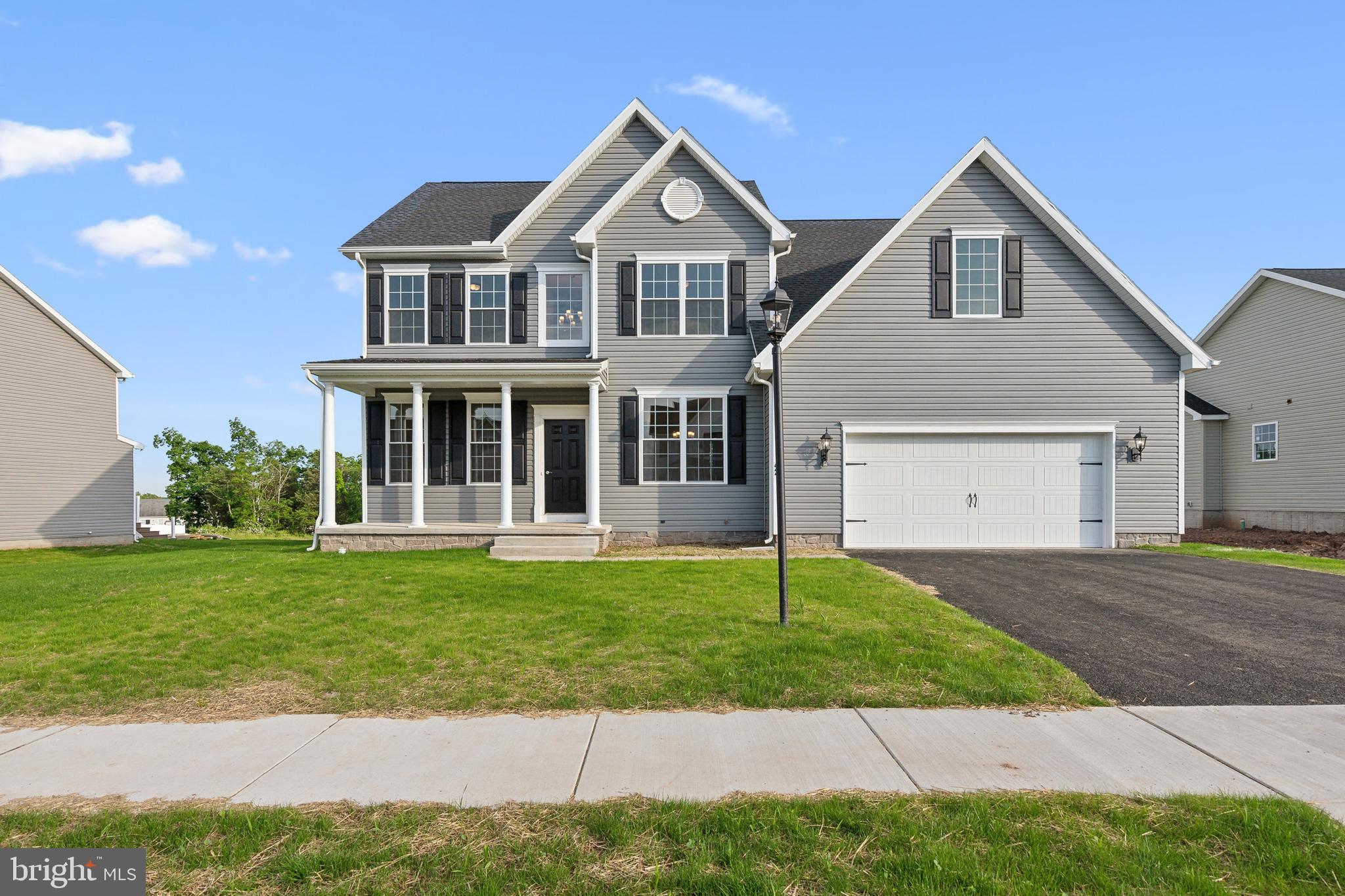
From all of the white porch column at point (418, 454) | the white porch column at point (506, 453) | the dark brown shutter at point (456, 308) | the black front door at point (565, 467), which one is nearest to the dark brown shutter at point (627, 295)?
the black front door at point (565, 467)

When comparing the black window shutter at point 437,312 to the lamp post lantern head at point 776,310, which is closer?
the lamp post lantern head at point 776,310

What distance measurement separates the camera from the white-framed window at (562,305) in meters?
14.7

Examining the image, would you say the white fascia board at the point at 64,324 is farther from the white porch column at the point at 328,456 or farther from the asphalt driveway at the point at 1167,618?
the asphalt driveway at the point at 1167,618

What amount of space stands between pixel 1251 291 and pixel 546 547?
73.2 feet

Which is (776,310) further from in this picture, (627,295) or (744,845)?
(627,295)

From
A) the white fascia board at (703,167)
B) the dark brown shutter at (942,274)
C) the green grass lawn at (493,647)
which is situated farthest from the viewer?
the white fascia board at (703,167)

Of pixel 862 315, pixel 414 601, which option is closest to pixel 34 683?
pixel 414 601

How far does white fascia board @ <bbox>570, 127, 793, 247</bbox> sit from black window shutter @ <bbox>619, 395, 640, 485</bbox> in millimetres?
3351

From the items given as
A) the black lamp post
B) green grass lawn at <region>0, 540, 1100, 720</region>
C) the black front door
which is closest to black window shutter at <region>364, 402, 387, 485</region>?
the black front door

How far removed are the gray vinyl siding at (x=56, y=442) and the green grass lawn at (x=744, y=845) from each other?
789 inches

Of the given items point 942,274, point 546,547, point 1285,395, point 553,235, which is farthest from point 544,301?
point 1285,395

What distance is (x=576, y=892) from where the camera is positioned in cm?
272

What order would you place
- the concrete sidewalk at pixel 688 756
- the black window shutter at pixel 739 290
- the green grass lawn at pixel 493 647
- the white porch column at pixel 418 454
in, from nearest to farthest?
the concrete sidewalk at pixel 688 756 → the green grass lawn at pixel 493 647 → the white porch column at pixel 418 454 → the black window shutter at pixel 739 290

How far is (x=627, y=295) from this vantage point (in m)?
14.1
